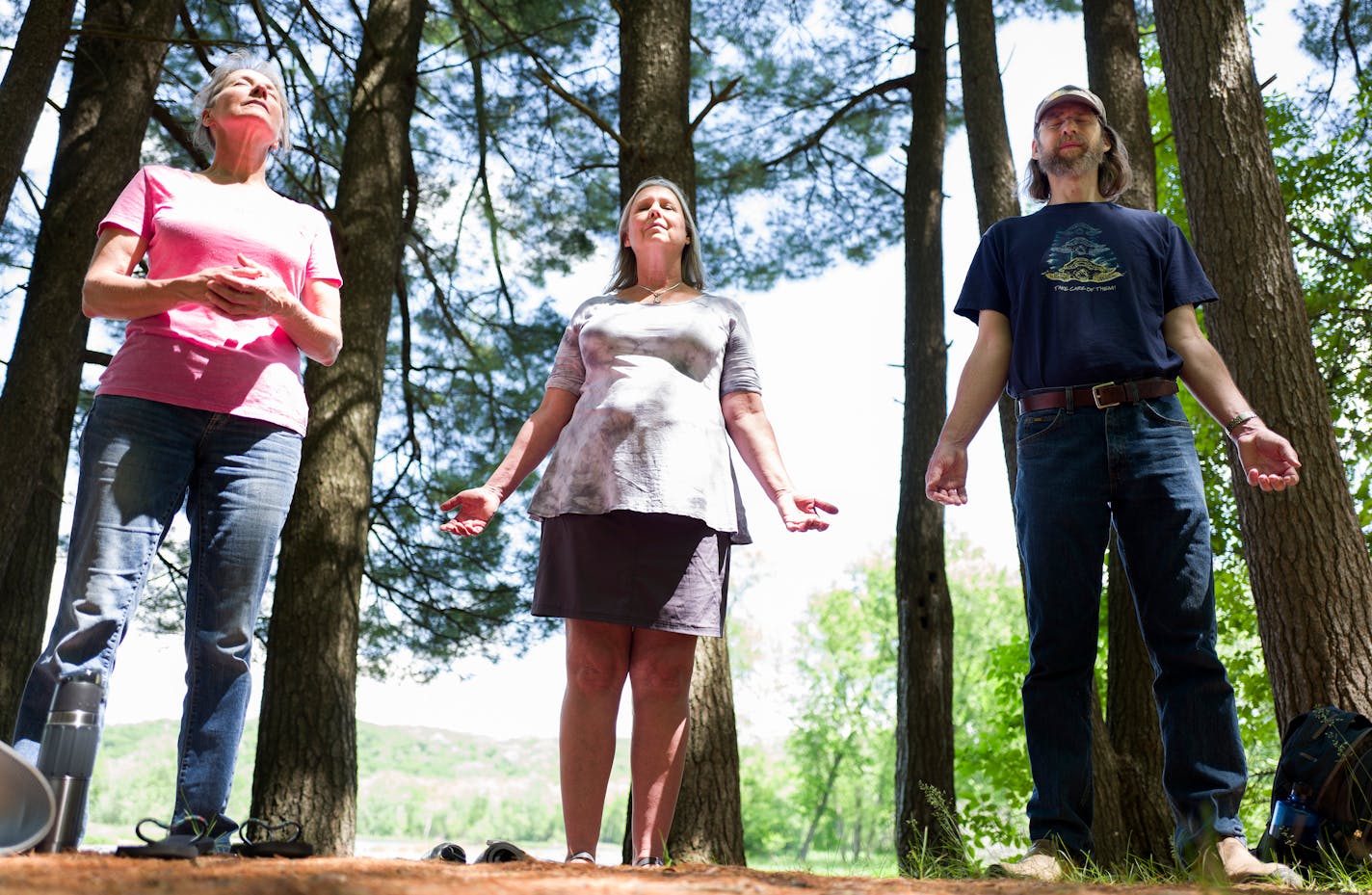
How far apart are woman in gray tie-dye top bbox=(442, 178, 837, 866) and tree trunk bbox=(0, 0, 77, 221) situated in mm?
3046

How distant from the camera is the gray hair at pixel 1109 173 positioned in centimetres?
276

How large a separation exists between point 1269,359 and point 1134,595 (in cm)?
166

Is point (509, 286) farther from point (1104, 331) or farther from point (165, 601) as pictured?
point (1104, 331)

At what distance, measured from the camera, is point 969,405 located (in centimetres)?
254

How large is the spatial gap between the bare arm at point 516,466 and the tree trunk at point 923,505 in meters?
4.54

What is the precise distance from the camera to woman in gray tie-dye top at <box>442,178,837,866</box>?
8.15 ft

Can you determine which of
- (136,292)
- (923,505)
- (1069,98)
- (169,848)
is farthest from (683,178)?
(923,505)

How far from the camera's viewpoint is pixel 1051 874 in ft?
6.92

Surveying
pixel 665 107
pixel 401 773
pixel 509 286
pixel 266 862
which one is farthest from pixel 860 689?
pixel 266 862

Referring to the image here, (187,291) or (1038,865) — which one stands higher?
(187,291)

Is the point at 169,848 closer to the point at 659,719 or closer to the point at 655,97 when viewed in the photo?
the point at 659,719

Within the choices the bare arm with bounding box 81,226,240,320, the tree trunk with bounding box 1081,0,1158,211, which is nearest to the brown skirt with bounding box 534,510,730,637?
the bare arm with bounding box 81,226,240,320

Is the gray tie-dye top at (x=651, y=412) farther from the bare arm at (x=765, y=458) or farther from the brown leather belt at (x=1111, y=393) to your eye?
the brown leather belt at (x=1111, y=393)

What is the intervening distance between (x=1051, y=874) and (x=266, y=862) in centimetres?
139
